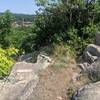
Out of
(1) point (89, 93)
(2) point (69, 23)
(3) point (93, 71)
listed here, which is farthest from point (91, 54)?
(1) point (89, 93)

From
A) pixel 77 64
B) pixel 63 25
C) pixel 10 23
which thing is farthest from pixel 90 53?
pixel 10 23

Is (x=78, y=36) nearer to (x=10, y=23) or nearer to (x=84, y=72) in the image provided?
(x=84, y=72)

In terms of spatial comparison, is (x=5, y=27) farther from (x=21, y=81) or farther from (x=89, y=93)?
(x=89, y=93)

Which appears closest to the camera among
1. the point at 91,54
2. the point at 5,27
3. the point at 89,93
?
the point at 89,93

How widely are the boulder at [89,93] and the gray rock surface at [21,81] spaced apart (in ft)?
3.46

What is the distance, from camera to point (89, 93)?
22.3ft

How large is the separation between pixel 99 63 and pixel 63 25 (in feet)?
11.2

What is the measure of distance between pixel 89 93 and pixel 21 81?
1937 millimetres

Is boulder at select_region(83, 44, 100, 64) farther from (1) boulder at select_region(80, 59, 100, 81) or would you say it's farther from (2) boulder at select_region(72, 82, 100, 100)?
(2) boulder at select_region(72, 82, 100, 100)

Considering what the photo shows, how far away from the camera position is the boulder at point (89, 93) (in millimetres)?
6691

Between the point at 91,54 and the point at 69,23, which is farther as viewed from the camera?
the point at 69,23

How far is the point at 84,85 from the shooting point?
24.7 ft

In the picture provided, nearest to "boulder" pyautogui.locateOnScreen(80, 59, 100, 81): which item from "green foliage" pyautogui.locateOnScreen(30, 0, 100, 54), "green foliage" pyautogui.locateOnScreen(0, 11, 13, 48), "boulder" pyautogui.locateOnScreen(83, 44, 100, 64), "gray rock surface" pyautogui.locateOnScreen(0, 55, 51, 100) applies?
"boulder" pyautogui.locateOnScreen(83, 44, 100, 64)

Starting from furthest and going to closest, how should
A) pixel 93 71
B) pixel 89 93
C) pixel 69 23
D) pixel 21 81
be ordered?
pixel 69 23 → pixel 21 81 → pixel 93 71 → pixel 89 93
